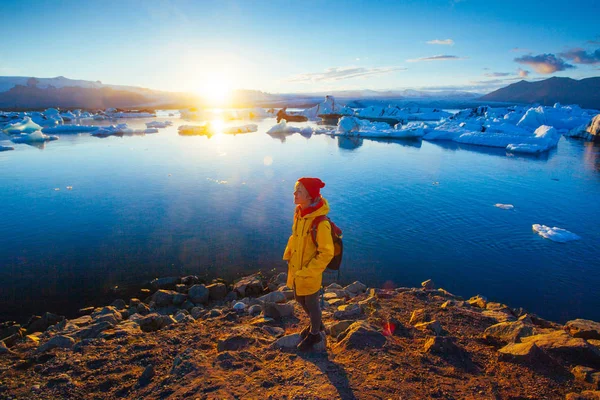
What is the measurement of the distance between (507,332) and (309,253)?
6.94 ft

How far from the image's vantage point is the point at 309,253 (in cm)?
263

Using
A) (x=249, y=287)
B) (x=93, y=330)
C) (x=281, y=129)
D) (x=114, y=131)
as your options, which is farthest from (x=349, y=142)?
(x=93, y=330)

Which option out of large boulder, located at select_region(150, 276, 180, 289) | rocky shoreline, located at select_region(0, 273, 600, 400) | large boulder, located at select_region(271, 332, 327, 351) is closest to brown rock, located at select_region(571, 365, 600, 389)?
rocky shoreline, located at select_region(0, 273, 600, 400)

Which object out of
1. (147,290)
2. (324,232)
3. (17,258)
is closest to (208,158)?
(17,258)

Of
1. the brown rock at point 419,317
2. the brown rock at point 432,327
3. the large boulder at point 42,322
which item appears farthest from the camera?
the large boulder at point 42,322

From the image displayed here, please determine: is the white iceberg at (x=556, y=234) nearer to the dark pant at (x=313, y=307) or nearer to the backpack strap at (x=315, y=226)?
the dark pant at (x=313, y=307)

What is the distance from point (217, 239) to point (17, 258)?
3.69 metres

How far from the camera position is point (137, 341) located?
3.36 metres

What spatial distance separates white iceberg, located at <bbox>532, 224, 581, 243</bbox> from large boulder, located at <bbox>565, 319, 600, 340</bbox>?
4143 mm

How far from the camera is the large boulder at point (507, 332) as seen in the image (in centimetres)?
303

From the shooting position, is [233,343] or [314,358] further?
[233,343]

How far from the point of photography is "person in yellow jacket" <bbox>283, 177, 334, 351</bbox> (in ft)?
8.29

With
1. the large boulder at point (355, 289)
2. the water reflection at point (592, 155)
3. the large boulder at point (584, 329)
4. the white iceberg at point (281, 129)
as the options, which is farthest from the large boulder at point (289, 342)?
the white iceberg at point (281, 129)

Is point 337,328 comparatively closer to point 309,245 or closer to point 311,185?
point 309,245
